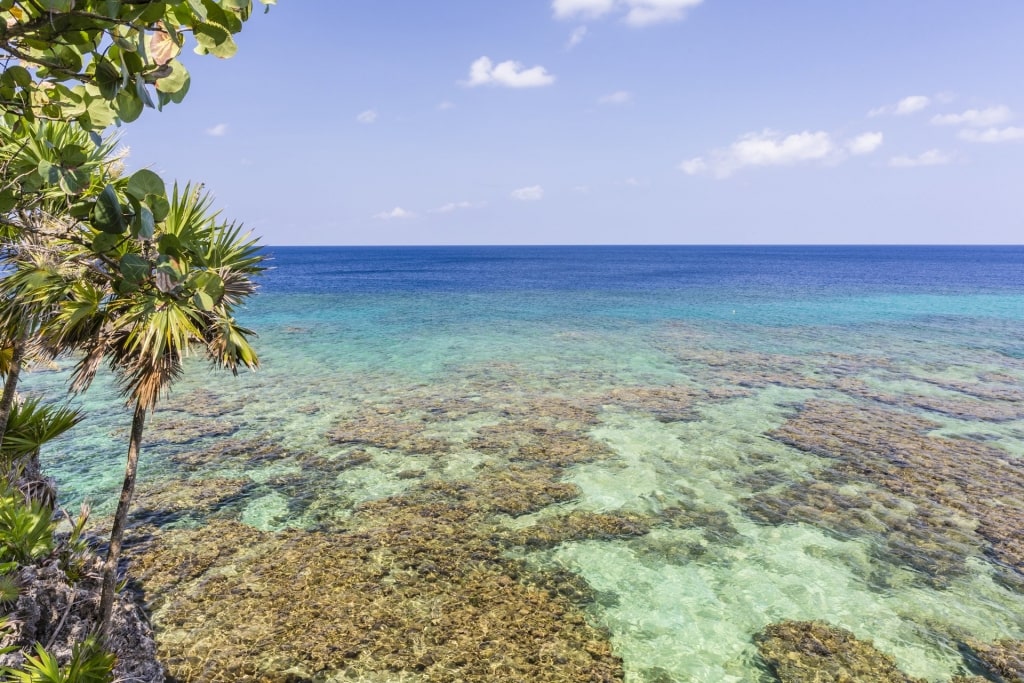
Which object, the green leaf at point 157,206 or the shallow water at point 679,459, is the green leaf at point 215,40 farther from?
the shallow water at point 679,459

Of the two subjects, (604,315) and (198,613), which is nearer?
(198,613)

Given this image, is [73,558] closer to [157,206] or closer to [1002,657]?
[157,206]

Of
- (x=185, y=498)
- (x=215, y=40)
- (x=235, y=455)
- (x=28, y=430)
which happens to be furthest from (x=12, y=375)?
(x=235, y=455)

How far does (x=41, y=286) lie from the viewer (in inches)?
209

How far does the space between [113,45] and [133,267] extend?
1.90m

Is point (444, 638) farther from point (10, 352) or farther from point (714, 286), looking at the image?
point (714, 286)

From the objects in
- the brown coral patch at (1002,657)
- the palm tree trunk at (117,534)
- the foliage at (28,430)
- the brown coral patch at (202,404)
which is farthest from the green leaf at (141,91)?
the brown coral patch at (202,404)

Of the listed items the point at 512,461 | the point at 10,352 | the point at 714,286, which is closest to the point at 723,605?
the point at 512,461

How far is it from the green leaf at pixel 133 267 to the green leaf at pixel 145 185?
24.1 inches

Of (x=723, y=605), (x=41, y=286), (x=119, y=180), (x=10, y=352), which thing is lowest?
(x=723, y=605)

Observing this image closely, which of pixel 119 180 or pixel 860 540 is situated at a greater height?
pixel 119 180

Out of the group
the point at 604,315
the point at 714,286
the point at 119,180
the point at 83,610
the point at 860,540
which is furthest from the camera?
the point at 714,286

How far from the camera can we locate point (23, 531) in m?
6.49

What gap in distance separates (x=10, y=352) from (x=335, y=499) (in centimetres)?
698
